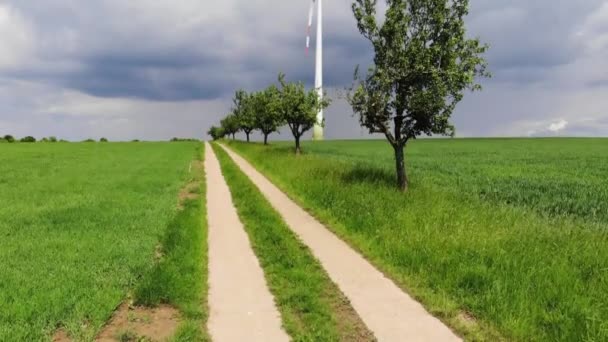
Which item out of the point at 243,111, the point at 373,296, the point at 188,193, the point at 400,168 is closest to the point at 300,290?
the point at 373,296

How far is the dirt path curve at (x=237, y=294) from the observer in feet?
21.8

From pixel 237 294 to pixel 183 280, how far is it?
115 centimetres

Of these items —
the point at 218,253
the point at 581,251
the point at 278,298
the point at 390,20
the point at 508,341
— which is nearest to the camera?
the point at 508,341

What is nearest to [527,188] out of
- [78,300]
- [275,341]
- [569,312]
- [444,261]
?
[444,261]

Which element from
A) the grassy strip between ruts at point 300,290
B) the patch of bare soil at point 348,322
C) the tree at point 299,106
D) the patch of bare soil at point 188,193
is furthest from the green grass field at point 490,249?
the tree at point 299,106

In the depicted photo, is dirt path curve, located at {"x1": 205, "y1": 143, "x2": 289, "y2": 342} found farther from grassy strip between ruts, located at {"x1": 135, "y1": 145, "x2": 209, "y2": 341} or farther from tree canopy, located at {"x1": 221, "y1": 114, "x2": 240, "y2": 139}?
tree canopy, located at {"x1": 221, "y1": 114, "x2": 240, "y2": 139}

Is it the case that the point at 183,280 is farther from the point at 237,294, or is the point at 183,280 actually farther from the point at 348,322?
the point at 348,322

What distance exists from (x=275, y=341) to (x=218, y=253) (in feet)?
16.0

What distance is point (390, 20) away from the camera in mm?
17828

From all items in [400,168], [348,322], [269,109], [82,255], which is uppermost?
[269,109]

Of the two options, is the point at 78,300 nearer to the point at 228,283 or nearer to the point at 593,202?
the point at 228,283

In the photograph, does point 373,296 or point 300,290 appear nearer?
point 373,296

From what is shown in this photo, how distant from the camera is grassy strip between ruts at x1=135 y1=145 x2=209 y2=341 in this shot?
22.8 feet

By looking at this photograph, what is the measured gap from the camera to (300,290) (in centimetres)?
817
